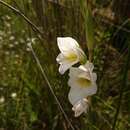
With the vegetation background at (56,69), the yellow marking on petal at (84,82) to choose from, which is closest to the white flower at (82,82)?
the yellow marking on petal at (84,82)

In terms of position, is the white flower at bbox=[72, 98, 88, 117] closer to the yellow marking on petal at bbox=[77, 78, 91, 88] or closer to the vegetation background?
the yellow marking on petal at bbox=[77, 78, 91, 88]

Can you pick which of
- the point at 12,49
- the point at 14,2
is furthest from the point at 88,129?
the point at 12,49

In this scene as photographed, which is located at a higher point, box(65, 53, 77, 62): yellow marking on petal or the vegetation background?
box(65, 53, 77, 62): yellow marking on petal

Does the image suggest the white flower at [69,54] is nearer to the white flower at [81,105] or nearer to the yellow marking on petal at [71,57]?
the yellow marking on petal at [71,57]

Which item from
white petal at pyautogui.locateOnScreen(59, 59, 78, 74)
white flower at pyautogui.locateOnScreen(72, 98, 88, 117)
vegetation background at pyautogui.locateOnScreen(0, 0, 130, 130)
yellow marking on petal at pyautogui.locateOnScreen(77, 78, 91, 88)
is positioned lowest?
vegetation background at pyautogui.locateOnScreen(0, 0, 130, 130)

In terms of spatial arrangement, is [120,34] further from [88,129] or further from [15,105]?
[88,129]

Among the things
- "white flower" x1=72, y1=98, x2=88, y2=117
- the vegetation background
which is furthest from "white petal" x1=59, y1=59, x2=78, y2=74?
the vegetation background
